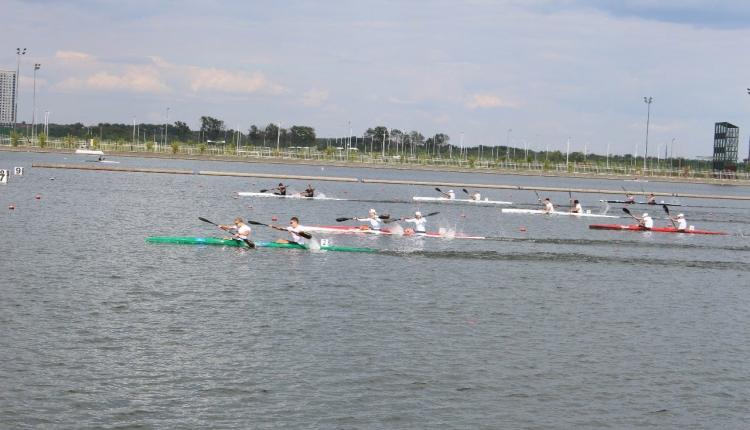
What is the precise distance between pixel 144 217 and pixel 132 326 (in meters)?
29.8

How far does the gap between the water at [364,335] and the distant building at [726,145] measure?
122 m

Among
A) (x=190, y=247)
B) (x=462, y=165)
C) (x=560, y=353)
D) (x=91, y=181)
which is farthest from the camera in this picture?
(x=462, y=165)

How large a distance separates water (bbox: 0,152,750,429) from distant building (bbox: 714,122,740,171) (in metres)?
122

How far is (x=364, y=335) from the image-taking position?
22.8 metres

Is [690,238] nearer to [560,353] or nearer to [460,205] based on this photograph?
[460,205]

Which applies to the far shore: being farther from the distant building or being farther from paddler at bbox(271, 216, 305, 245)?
paddler at bbox(271, 216, 305, 245)

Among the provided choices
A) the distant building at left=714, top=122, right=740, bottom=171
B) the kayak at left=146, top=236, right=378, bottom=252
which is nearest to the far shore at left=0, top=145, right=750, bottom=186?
the distant building at left=714, top=122, right=740, bottom=171

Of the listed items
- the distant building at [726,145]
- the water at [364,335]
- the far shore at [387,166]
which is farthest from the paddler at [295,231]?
the distant building at [726,145]

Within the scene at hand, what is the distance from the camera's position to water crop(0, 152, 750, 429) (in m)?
17.2

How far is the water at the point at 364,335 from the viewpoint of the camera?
17172 mm

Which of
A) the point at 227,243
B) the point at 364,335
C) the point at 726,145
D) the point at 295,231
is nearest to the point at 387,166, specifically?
the point at 726,145

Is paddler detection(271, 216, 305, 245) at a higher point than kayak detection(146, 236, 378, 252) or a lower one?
higher

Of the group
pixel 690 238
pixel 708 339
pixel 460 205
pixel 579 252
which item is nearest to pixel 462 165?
pixel 460 205

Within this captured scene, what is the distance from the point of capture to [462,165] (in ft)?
584
